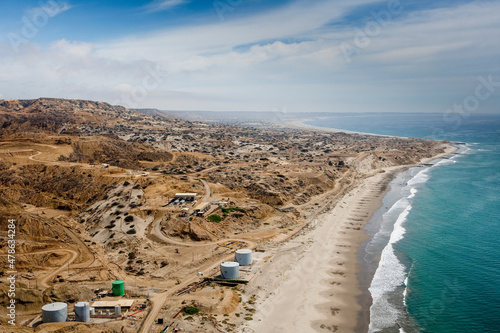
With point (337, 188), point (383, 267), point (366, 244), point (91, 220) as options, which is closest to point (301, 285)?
point (383, 267)

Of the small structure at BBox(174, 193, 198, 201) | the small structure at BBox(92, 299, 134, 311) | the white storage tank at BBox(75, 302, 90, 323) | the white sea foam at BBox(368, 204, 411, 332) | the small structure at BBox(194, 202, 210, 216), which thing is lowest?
the white sea foam at BBox(368, 204, 411, 332)

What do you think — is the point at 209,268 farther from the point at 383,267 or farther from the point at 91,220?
the point at 91,220

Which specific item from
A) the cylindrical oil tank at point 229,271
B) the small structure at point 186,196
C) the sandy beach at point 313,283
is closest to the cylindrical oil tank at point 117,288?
the cylindrical oil tank at point 229,271

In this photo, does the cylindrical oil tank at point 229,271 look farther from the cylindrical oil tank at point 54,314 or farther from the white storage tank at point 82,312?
the cylindrical oil tank at point 54,314

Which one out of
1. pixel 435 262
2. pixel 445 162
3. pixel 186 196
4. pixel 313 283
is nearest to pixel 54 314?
pixel 313 283

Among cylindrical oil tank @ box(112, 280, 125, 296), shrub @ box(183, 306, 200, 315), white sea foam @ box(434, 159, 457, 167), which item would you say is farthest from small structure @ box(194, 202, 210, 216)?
white sea foam @ box(434, 159, 457, 167)

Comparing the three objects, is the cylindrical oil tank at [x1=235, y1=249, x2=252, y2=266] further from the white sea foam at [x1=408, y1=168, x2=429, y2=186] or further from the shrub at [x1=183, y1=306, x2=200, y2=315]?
the white sea foam at [x1=408, y1=168, x2=429, y2=186]
